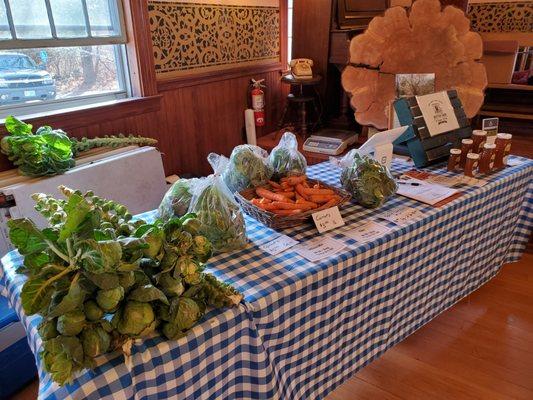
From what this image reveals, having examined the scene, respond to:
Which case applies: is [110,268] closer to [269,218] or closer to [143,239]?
[143,239]

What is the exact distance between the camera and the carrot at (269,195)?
4.26 ft

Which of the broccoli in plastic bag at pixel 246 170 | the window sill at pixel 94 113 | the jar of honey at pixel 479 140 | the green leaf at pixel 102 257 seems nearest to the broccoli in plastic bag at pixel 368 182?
the broccoli in plastic bag at pixel 246 170

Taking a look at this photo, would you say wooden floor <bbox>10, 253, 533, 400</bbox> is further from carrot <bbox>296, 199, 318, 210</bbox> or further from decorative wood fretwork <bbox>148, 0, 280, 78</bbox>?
decorative wood fretwork <bbox>148, 0, 280, 78</bbox>

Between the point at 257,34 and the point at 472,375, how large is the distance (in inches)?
97.0

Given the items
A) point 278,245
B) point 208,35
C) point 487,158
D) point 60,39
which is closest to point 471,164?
point 487,158

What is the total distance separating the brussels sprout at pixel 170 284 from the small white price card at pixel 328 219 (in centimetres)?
57

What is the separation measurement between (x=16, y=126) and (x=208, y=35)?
1.28 m

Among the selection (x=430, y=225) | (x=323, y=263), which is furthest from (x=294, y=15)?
(x=323, y=263)

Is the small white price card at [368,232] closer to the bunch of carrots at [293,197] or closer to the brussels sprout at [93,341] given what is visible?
the bunch of carrots at [293,197]

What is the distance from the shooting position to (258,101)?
9.39 feet

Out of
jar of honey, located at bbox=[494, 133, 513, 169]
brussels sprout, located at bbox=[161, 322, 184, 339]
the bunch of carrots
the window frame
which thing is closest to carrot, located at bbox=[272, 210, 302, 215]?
the bunch of carrots

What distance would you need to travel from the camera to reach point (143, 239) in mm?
759

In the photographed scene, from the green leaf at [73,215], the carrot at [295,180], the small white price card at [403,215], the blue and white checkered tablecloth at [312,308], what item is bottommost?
the blue and white checkered tablecloth at [312,308]

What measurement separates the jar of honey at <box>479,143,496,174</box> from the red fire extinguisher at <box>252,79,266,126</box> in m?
1.63
